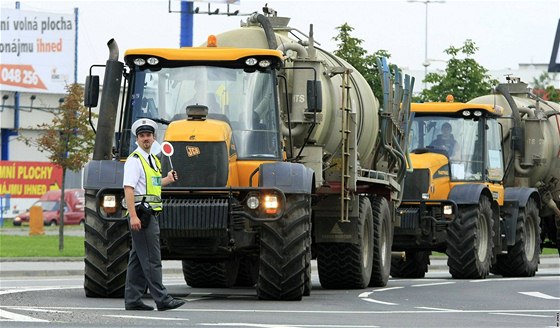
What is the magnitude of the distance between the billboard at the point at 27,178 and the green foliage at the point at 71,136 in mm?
32522

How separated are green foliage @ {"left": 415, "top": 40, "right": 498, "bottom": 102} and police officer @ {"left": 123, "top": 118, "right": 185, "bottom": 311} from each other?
28.1m

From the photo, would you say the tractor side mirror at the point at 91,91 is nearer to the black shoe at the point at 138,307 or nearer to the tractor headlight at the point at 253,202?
the tractor headlight at the point at 253,202

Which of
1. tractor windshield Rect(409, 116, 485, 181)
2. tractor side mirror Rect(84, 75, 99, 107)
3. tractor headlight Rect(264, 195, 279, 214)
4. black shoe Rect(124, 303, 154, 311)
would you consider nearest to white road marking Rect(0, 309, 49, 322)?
black shoe Rect(124, 303, 154, 311)

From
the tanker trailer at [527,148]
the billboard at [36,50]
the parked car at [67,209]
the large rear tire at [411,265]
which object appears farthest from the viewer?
the billboard at [36,50]

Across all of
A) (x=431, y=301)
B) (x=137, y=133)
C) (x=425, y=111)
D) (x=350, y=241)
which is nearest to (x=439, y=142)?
(x=425, y=111)

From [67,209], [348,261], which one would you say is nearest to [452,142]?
[348,261]

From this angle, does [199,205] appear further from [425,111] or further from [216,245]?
[425,111]

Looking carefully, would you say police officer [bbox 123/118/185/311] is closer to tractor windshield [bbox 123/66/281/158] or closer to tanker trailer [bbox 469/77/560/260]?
tractor windshield [bbox 123/66/281/158]

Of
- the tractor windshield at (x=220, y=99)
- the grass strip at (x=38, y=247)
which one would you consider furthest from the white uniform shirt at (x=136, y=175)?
the grass strip at (x=38, y=247)

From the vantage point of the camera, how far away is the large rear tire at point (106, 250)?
61.7 ft

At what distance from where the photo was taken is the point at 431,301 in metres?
20.1

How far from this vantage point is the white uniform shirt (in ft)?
53.5

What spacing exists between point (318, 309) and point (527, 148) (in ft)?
51.1

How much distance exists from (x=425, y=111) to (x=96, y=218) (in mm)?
11754
